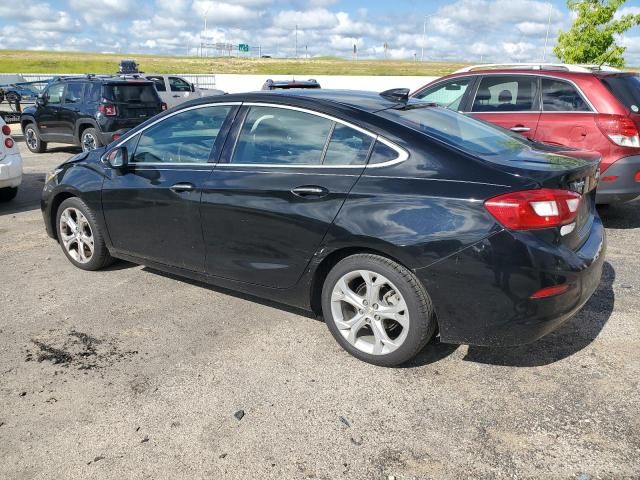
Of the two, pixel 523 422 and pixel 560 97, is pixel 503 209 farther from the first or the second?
pixel 560 97

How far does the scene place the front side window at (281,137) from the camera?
3.54 meters

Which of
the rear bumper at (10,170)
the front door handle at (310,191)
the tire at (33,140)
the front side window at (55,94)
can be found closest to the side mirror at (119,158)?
the front door handle at (310,191)

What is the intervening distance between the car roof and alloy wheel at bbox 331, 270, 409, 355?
108cm

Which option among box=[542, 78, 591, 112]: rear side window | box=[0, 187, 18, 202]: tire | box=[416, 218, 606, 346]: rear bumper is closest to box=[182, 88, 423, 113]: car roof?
box=[416, 218, 606, 346]: rear bumper

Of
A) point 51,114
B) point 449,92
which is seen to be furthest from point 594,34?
point 51,114

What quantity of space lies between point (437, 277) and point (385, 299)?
0.41 m

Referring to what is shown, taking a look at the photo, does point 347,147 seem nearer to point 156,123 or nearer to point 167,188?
point 167,188

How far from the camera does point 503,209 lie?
286 cm

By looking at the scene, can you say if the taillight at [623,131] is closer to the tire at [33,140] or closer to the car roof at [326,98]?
the car roof at [326,98]

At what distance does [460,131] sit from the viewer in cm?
364

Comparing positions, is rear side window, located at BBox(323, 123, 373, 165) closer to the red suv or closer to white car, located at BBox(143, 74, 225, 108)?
the red suv

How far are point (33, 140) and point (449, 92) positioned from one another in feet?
35.3

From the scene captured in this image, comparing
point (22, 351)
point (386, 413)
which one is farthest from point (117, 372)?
point (386, 413)

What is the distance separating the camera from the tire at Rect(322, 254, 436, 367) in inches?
123
